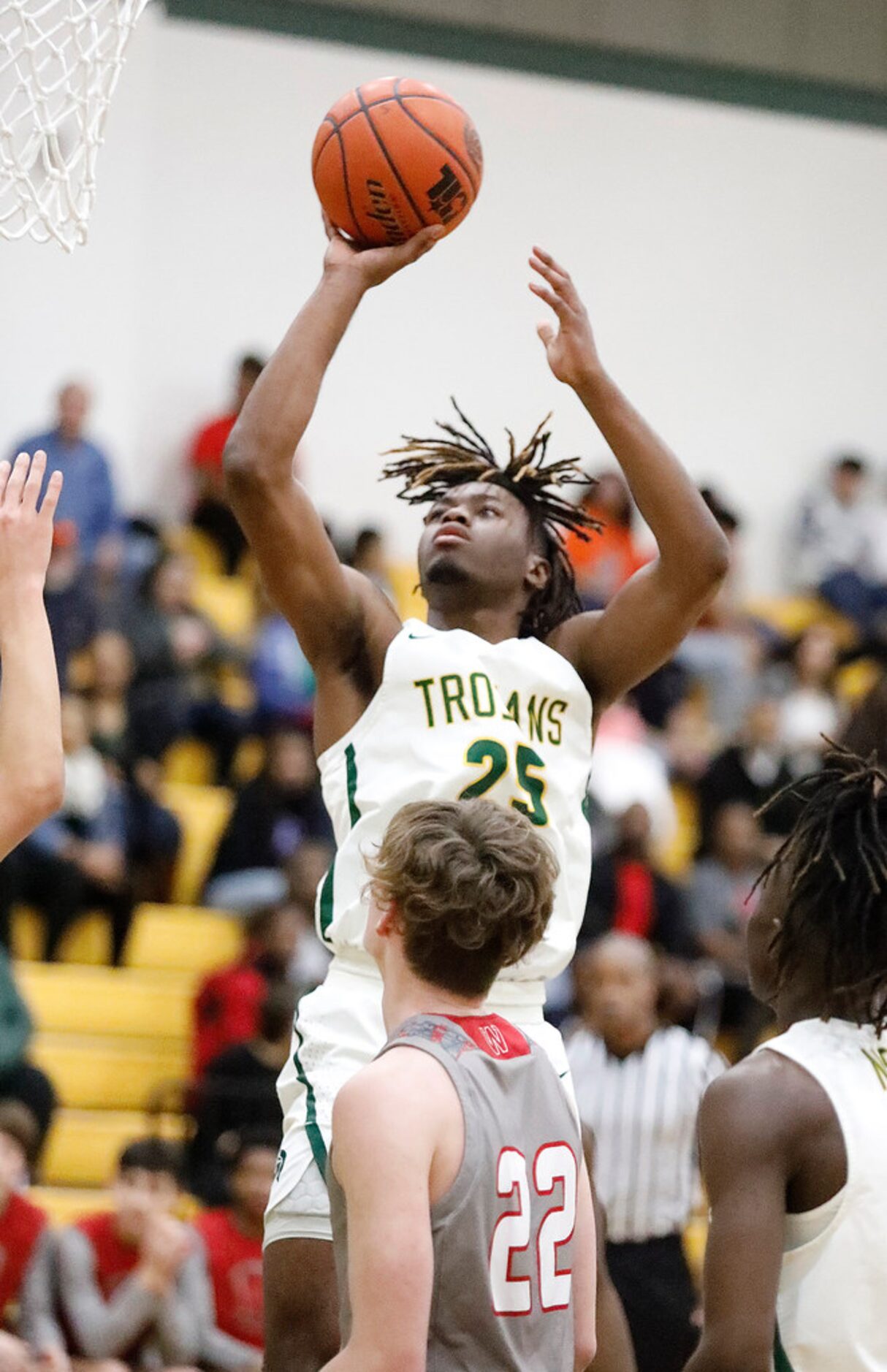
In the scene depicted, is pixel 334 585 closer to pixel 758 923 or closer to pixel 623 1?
pixel 758 923

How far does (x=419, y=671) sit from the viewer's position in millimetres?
4266

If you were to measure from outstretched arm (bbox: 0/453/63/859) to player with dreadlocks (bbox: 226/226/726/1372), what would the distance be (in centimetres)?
51

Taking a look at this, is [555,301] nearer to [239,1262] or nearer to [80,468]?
[239,1262]

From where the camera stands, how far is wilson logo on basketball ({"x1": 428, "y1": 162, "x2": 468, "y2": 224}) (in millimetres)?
4387

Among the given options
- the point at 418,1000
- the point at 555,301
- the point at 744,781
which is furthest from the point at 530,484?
the point at 744,781

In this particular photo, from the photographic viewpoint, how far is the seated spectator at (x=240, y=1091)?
8.45 m

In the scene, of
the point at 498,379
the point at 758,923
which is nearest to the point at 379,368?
the point at 498,379

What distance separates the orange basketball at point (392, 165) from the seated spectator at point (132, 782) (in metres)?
6.23

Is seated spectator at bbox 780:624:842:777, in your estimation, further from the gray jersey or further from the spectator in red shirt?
the gray jersey

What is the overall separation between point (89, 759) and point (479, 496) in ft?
18.9

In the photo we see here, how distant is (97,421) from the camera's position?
1261 centimetres

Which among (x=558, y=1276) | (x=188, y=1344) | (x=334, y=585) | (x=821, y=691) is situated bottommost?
(x=188, y=1344)

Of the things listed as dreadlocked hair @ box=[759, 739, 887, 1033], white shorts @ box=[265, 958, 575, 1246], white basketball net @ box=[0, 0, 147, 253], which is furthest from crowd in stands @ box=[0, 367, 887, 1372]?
white basketball net @ box=[0, 0, 147, 253]


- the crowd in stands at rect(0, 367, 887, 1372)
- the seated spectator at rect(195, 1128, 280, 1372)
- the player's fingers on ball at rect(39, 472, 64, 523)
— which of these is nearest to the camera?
the player's fingers on ball at rect(39, 472, 64, 523)
